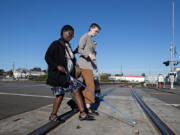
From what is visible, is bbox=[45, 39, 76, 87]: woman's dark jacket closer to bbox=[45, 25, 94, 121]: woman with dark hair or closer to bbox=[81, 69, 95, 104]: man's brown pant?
bbox=[45, 25, 94, 121]: woman with dark hair

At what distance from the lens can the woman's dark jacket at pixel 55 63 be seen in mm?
2604

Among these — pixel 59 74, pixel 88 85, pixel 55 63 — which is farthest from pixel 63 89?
pixel 88 85

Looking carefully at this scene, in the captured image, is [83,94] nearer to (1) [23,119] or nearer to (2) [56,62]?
(2) [56,62]

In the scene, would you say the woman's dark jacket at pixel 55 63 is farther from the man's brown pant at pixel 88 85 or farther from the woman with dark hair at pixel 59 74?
the man's brown pant at pixel 88 85

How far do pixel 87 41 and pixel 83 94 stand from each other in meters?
1.10

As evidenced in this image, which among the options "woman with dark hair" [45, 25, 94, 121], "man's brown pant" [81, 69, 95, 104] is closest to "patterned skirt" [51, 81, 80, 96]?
"woman with dark hair" [45, 25, 94, 121]

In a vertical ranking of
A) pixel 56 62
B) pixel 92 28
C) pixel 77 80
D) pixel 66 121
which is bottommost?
pixel 66 121

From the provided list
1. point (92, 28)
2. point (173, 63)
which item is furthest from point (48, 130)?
point (173, 63)

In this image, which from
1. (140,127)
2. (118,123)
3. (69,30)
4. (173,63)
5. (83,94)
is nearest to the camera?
(140,127)

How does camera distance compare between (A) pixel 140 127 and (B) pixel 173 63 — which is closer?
(A) pixel 140 127

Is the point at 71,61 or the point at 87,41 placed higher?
the point at 87,41

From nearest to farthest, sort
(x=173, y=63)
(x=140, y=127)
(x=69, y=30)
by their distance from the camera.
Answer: (x=140, y=127)
(x=69, y=30)
(x=173, y=63)

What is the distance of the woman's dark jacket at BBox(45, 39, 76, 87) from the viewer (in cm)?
260

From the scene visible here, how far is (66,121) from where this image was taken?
2588mm
